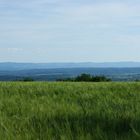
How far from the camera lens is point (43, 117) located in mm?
5371

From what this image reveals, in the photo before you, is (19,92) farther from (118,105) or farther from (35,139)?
(35,139)

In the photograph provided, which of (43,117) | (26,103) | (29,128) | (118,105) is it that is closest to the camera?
(29,128)

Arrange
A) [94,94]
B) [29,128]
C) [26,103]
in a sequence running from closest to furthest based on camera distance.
→ [29,128], [26,103], [94,94]

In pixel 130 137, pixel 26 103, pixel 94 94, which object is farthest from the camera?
pixel 94 94

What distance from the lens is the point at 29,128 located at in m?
4.84

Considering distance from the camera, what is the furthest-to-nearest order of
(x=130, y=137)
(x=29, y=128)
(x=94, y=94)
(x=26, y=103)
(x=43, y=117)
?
(x=94, y=94)
(x=26, y=103)
(x=43, y=117)
(x=29, y=128)
(x=130, y=137)

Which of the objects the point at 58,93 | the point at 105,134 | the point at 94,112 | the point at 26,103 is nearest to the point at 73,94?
the point at 58,93

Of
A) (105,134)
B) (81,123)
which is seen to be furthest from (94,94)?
(105,134)

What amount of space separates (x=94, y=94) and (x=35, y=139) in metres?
3.93

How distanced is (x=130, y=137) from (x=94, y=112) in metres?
1.42

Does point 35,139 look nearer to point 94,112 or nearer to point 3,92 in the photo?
point 94,112

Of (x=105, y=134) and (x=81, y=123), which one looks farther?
(x=81, y=123)

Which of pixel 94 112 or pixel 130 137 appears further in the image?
pixel 94 112

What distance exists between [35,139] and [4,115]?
4.78ft
